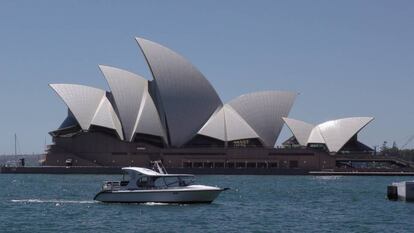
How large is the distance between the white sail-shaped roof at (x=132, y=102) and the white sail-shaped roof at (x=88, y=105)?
2.33 m

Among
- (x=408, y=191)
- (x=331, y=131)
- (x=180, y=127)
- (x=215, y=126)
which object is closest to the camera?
(x=408, y=191)

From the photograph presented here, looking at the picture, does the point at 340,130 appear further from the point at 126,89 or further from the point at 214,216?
the point at 214,216

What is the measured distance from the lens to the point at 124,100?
303 feet

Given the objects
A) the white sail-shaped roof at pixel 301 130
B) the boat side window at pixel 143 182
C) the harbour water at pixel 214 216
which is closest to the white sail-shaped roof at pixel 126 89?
the white sail-shaped roof at pixel 301 130

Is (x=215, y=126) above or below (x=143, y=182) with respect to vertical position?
above

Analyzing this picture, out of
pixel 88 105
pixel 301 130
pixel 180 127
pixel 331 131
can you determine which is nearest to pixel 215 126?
pixel 180 127

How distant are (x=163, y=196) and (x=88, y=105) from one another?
59.4 meters

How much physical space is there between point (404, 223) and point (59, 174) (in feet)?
239

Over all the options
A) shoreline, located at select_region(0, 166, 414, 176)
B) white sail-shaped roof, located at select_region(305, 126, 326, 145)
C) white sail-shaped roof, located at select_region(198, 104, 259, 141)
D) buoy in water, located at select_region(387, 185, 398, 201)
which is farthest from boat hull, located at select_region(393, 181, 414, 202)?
white sail-shaped roof, located at select_region(305, 126, 326, 145)

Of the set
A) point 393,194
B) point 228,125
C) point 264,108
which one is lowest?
point 393,194

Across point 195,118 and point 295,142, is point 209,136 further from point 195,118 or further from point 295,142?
point 295,142

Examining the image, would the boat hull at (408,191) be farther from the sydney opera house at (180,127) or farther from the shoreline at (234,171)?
the shoreline at (234,171)

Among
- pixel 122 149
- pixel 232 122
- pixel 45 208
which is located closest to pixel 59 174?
pixel 122 149

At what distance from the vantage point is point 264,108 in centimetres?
9969
